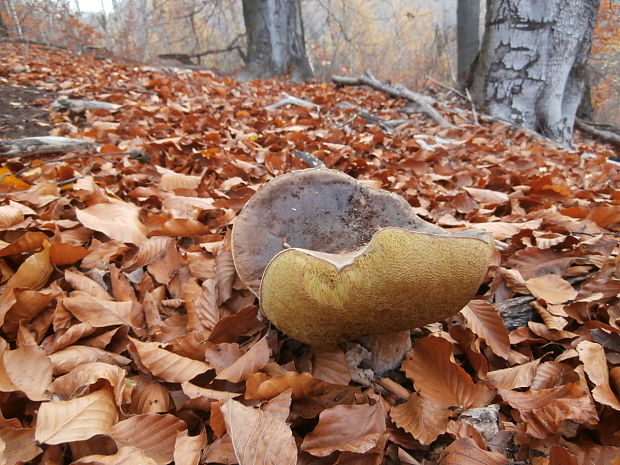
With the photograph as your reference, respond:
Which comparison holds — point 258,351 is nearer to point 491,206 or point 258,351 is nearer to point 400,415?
point 400,415

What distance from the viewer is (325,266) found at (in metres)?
0.99

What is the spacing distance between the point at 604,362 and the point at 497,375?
0.31m

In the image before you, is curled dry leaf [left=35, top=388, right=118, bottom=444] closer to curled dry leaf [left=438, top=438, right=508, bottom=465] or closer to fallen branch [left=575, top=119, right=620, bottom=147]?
curled dry leaf [left=438, top=438, right=508, bottom=465]

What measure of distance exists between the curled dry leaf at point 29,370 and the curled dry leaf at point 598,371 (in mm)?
1550

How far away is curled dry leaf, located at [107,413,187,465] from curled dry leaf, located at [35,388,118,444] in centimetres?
4

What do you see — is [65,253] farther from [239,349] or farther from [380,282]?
[380,282]

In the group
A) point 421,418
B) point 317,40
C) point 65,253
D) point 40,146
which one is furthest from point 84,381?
point 317,40

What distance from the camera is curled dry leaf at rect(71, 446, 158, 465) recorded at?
3.13ft

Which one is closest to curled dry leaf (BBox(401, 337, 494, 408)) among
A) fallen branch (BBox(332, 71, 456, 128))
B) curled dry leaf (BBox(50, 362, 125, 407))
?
curled dry leaf (BBox(50, 362, 125, 407))

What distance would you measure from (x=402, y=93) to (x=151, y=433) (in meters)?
6.67

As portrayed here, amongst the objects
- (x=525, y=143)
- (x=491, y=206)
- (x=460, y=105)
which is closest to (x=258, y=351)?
(x=491, y=206)

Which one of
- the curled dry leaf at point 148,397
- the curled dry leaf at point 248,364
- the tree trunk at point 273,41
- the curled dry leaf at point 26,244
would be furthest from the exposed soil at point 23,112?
the tree trunk at point 273,41

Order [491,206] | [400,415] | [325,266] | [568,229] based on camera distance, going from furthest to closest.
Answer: [491,206], [568,229], [400,415], [325,266]

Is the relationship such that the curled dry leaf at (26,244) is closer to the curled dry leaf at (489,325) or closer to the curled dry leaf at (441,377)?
the curled dry leaf at (441,377)
